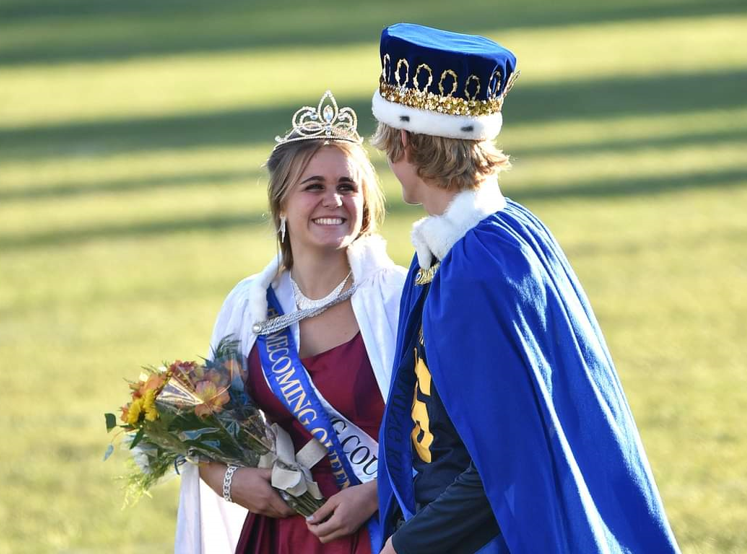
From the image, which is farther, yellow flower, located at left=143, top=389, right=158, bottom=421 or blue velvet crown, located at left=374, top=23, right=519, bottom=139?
yellow flower, located at left=143, top=389, right=158, bottom=421

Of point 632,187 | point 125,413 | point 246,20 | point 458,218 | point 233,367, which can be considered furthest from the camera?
point 246,20

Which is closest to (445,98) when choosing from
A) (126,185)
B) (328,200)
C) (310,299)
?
(328,200)

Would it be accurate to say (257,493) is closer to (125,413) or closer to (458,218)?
(125,413)

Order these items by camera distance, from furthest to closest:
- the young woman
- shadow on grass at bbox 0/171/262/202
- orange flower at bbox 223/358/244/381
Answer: shadow on grass at bbox 0/171/262/202 → orange flower at bbox 223/358/244/381 → the young woman

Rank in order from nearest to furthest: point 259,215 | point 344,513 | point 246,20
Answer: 1. point 344,513
2. point 259,215
3. point 246,20

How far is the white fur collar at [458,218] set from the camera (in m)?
3.33

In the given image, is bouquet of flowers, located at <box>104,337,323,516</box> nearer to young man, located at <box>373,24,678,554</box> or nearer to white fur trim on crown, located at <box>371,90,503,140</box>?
young man, located at <box>373,24,678,554</box>

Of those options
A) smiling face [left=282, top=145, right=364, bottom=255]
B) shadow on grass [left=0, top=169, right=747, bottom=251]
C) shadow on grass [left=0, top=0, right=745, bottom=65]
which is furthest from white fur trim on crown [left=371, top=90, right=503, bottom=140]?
shadow on grass [left=0, top=0, right=745, bottom=65]

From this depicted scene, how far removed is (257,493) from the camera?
4.01 m

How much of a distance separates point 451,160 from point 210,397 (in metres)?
1.12

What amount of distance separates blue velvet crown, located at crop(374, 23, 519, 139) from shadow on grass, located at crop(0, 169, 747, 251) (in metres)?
10.3

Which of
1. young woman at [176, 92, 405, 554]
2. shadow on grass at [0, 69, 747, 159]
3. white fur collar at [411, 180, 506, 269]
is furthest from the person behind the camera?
shadow on grass at [0, 69, 747, 159]

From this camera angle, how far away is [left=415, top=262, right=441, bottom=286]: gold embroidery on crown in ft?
11.1

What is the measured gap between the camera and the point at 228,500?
13.3 feet
